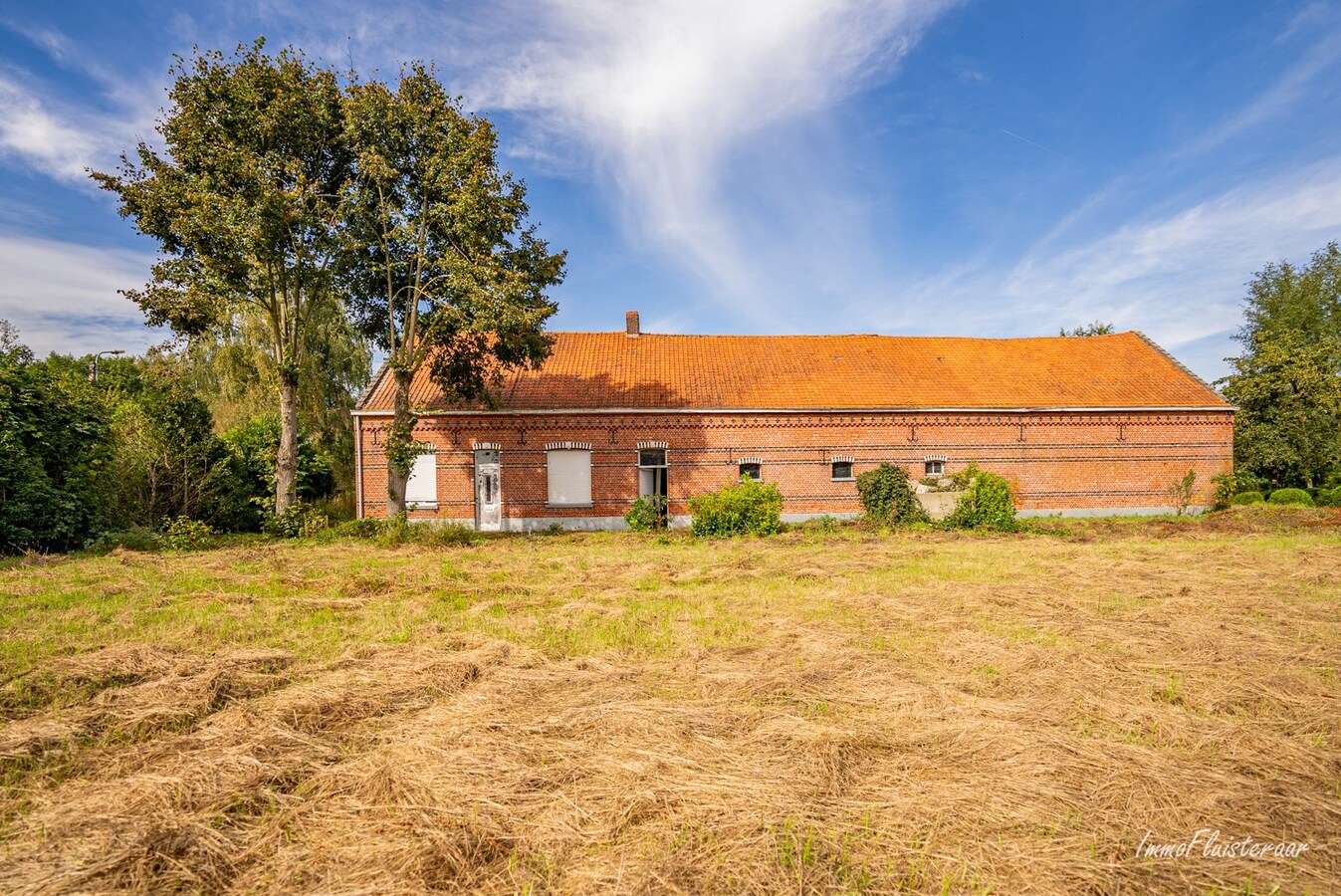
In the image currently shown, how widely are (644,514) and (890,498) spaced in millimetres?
6337

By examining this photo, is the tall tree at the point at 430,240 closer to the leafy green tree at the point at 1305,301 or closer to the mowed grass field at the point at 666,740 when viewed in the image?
the mowed grass field at the point at 666,740

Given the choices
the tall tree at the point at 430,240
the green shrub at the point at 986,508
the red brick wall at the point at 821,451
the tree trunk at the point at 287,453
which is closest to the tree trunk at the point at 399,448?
the tall tree at the point at 430,240

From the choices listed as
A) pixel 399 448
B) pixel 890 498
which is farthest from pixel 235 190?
pixel 890 498

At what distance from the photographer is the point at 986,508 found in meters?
14.6

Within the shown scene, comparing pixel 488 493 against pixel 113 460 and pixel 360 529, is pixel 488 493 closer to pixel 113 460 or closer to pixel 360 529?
pixel 360 529

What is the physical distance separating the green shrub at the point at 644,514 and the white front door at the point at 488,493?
12.2ft

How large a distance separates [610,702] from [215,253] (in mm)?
13229

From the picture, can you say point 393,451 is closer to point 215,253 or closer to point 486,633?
point 215,253

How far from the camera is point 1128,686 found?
459 centimetres

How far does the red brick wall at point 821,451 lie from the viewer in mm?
16391

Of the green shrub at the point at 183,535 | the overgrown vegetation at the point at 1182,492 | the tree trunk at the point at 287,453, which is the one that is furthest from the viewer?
the overgrown vegetation at the point at 1182,492

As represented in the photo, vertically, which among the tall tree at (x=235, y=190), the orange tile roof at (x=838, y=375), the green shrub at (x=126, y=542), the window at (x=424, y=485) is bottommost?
the green shrub at (x=126, y=542)

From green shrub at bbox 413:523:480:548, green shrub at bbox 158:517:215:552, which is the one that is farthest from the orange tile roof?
green shrub at bbox 158:517:215:552

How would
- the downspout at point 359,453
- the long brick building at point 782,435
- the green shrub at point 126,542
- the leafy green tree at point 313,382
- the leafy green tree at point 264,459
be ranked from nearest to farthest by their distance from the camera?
1. the green shrub at point 126,542
2. the downspout at point 359,453
3. the leafy green tree at point 264,459
4. the long brick building at point 782,435
5. the leafy green tree at point 313,382
